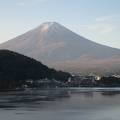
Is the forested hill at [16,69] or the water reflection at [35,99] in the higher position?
the forested hill at [16,69]

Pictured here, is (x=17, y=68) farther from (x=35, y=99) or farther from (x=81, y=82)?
(x=81, y=82)

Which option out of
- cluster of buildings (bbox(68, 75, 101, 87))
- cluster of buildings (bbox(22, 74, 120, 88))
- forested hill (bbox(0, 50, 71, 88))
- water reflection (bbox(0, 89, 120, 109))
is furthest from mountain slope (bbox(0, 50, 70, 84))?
cluster of buildings (bbox(68, 75, 101, 87))

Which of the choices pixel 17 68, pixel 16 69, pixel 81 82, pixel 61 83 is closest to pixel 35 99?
pixel 16 69

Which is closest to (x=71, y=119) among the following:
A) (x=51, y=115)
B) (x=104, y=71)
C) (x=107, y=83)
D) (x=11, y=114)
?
(x=51, y=115)

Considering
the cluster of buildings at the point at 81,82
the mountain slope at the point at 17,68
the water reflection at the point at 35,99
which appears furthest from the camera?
the cluster of buildings at the point at 81,82

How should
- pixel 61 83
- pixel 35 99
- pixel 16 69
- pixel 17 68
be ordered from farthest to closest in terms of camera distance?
1. pixel 61 83
2. pixel 17 68
3. pixel 16 69
4. pixel 35 99

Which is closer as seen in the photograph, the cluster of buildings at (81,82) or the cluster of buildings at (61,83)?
the cluster of buildings at (61,83)

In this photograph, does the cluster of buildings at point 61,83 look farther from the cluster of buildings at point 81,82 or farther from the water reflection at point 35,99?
the water reflection at point 35,99

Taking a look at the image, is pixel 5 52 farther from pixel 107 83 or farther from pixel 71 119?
pixel 71 119

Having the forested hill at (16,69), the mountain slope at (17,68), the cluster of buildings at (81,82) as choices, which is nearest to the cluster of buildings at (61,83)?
the cluster of buildings at (81,82)

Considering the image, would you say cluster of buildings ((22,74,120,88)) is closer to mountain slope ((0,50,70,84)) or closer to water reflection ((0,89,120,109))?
mountain slope ((0,50,70,84))

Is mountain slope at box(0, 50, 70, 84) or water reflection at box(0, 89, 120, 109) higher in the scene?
mountain slope at box(0, 50, 70, 84)
